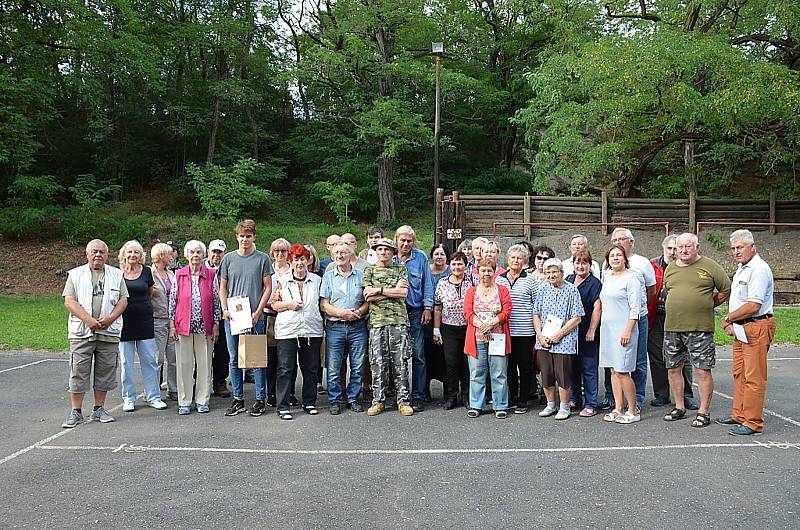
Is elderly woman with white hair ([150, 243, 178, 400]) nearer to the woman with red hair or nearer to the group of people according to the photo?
the group of people

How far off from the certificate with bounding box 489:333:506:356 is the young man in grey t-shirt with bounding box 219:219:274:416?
2.14m

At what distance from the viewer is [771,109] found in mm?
16578

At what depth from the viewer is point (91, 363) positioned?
656cm

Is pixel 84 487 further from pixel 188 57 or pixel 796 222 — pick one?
pixel 188 57

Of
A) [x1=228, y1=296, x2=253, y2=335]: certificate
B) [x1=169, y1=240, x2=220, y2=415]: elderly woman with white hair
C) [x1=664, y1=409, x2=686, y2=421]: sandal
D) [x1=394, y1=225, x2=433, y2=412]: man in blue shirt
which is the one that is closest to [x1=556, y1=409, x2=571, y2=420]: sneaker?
[x1=664, y1=409, x2=686, y2=421]: sandal

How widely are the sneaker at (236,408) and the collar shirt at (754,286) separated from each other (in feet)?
14.6

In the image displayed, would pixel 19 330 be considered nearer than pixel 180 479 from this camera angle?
No

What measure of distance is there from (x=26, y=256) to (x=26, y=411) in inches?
666

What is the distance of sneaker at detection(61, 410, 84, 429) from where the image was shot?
20.9 feet

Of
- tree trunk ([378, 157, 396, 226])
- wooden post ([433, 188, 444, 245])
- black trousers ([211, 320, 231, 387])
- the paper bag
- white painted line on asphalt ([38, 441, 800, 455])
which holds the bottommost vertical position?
white painted line on asphalt ([38, 441, 800, 455])

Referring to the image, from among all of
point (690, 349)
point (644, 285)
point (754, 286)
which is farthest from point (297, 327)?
point (754, 286)

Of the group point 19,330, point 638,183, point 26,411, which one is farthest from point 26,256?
point 638,183

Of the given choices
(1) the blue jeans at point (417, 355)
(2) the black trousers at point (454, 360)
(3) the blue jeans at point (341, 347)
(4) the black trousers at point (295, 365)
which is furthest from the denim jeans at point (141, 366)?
(2) the black trousers at point (454, 360)

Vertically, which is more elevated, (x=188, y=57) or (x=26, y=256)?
(x=188, y=57)
